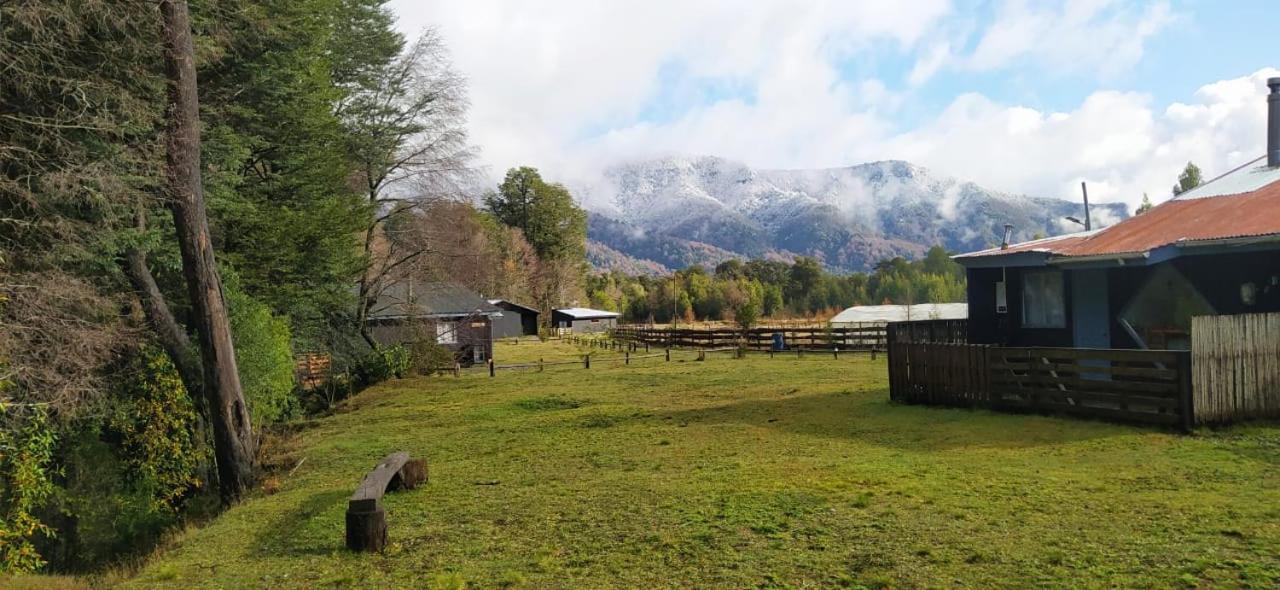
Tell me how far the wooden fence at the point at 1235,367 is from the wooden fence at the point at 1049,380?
0.28m

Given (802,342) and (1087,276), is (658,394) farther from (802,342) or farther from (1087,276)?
(802,342)

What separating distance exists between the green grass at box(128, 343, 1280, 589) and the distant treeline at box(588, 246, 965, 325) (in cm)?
7635

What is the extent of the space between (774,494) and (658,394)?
1141cm

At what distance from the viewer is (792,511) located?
7.10 meters

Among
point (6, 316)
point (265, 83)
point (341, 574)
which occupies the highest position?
point (265, 83)

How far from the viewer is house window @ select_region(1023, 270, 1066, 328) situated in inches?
591

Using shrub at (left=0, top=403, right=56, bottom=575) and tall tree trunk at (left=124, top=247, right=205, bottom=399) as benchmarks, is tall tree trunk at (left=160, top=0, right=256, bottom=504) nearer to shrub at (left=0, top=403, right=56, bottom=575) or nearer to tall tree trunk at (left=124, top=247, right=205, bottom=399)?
tall tree trunk at (left=124, top=247, right=205, bottom=399)

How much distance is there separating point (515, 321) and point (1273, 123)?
54.3m

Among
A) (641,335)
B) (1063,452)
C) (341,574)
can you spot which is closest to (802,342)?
(641,335)

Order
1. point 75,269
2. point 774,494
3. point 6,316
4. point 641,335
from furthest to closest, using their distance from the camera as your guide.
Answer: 1. point 641,335
2. point 75,269
3. point 6,316
4. point 774,494

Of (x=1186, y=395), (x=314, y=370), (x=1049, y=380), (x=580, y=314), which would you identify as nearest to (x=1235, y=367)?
(x=1186, y=395)

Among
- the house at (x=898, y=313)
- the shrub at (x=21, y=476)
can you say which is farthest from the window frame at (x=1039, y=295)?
the house at (x=898, y=313)

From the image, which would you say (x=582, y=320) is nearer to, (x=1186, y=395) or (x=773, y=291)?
(x=773, y=291)

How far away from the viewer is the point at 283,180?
19469mm
